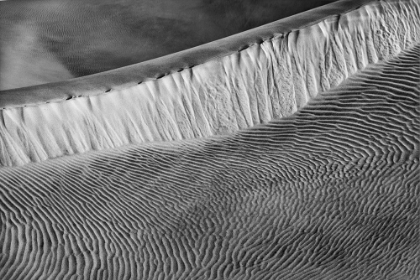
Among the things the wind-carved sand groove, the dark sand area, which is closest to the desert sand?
the wind-carved sand groove

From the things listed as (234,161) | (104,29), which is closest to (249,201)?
(234,161)

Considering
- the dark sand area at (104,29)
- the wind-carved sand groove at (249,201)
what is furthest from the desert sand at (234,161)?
the dark sand area at (104,29)

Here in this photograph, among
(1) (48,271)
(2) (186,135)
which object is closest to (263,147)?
(2) (186,135)

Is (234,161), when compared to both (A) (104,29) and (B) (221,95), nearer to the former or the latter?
(B) (221,95)

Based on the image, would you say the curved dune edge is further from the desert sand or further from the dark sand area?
the dark sand area

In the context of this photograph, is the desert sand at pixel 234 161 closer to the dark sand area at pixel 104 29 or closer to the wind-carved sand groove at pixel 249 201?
the wind-carved sand groove at pixel 249 201

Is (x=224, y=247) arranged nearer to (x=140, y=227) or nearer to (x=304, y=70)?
(x=140, y=227)

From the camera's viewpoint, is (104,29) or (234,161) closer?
(234,161)
